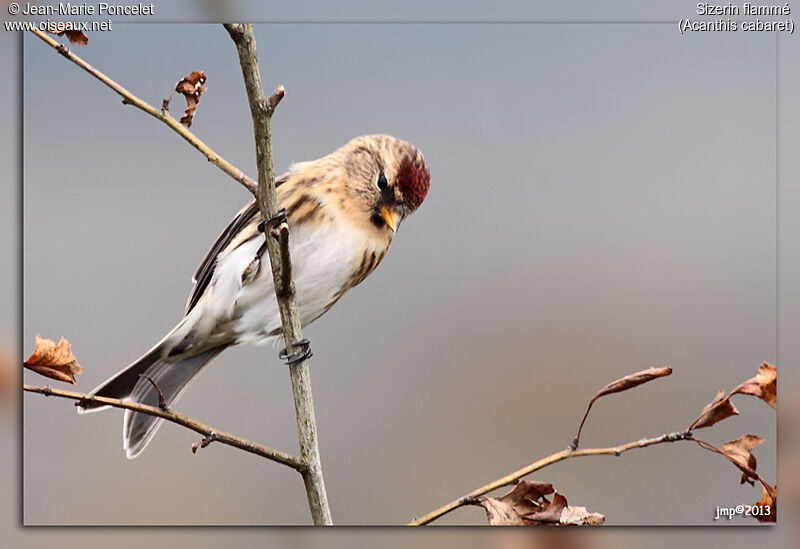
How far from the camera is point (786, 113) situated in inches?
69.7

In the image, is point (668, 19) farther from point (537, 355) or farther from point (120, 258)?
point (120, 258)

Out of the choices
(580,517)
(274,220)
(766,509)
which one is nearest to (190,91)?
(274,220)

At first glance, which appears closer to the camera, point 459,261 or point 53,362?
point 53,362

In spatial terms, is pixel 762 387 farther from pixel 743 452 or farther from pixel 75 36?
pixel 75 36

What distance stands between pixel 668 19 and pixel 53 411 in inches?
53.3

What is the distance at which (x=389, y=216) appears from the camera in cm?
170

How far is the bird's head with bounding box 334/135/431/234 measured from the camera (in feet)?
5.57

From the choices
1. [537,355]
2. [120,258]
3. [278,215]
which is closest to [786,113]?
[537,355]

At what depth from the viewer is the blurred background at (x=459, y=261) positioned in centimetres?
171

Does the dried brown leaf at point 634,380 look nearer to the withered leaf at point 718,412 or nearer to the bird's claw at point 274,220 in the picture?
the withered leaf at point 718,412

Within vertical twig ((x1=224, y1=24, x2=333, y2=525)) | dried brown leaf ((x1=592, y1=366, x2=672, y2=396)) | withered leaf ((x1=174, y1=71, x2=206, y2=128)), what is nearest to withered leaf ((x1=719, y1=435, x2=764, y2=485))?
dried brown leaf ((x1=592, y1=366, x2=672, y2=396))

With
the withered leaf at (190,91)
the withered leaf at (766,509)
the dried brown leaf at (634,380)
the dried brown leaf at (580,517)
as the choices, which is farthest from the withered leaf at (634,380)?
the withered leaf at (190,91)

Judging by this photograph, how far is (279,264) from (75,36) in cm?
63

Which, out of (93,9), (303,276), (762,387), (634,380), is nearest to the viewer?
(634,380)
